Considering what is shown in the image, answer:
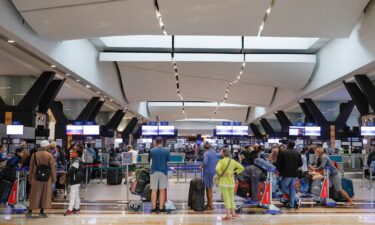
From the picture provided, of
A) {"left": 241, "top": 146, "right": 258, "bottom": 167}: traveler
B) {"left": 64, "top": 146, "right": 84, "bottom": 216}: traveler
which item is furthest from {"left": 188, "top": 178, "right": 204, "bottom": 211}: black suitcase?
{"left": 241, "top": 146, "right": 258, "bottom": 167}: traveler

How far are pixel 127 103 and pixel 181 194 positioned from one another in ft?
60.8

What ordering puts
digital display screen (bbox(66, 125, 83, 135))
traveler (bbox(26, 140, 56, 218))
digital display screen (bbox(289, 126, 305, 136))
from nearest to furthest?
traveler (bbox(26, 140, 56, 218))
digital display screen (bbox(66, 125, 83, 135))
digital display screen (bbox(289, 126, 305, 136))

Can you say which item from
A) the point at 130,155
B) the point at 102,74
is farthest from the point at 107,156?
the point at 130,155

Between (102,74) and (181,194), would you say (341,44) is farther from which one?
(102,74)

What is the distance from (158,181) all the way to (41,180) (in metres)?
2.69

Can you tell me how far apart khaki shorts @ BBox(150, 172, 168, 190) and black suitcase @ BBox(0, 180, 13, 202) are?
12.7 feet

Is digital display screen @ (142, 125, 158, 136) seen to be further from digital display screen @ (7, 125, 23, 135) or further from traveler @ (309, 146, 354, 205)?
traveler @ (309, 146, 354, 205)

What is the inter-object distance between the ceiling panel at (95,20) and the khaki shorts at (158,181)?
178 inches

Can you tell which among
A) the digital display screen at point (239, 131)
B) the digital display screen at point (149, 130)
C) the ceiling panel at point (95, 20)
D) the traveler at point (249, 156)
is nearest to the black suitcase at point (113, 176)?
the traveler at point (249, 156)

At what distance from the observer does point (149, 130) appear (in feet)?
97.2

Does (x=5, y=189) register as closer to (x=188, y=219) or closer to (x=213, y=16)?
(x=188, y=219)

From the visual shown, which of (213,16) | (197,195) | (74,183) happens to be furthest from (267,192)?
(213,16)

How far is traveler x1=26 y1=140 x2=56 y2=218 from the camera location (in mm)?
9844

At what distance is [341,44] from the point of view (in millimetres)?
17453
